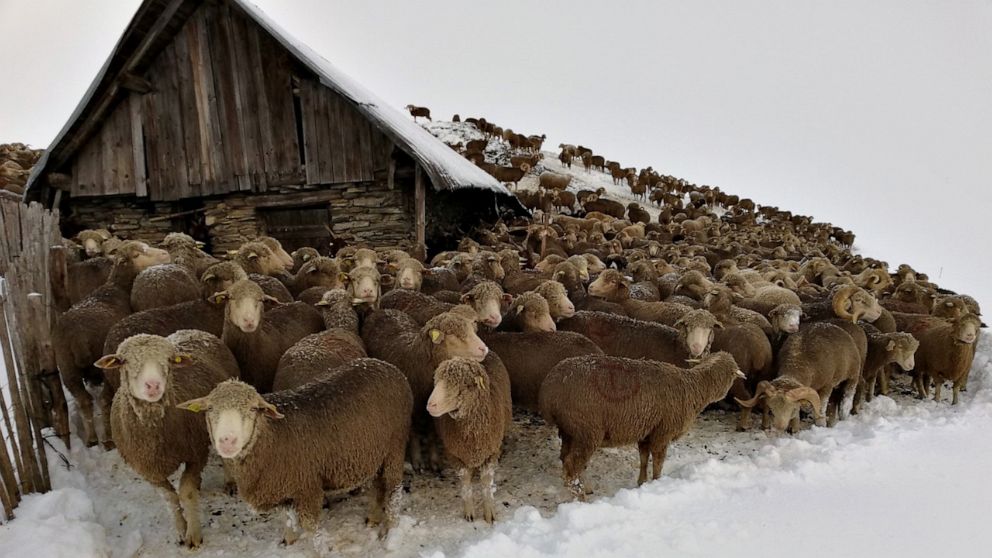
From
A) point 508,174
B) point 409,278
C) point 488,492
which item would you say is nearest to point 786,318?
point 488,492

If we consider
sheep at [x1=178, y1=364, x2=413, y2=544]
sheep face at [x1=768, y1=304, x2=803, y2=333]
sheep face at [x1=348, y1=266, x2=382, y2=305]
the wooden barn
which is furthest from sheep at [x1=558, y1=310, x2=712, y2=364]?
the wooden barn

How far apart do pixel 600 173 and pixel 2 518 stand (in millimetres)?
36393

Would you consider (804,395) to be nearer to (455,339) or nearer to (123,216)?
(455,339)

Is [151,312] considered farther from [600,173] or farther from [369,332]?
[600,173]

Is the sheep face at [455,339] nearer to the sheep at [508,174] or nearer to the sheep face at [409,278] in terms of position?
the sheep face at [409,278]

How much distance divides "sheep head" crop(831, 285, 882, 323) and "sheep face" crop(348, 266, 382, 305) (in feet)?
20.1

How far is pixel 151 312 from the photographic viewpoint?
225 inches

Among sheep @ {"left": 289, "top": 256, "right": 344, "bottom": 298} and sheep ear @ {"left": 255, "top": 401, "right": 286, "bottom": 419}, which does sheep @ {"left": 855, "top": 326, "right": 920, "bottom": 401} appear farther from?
sheep @ {"left": 289, "top": 256, "right": 344, "bottom": 298}

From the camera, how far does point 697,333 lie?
6.04m

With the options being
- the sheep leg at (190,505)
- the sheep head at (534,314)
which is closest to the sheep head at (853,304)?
the sheep head at (534,314)

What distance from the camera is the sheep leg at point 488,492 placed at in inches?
178

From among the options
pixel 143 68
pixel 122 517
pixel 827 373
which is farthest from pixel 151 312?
pixel 143 68

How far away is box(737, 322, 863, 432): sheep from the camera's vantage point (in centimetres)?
577

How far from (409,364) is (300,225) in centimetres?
926
